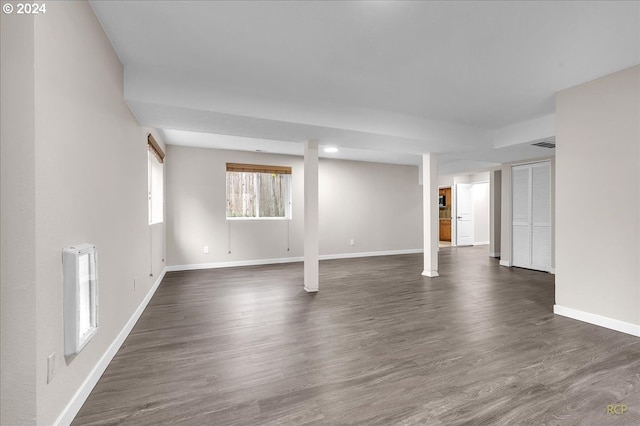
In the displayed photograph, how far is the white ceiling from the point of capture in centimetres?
204

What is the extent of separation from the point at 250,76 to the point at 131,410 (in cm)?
281

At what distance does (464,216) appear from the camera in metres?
10.1

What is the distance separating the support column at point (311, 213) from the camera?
4285mm

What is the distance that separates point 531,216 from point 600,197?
340cm

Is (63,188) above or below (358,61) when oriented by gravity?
below

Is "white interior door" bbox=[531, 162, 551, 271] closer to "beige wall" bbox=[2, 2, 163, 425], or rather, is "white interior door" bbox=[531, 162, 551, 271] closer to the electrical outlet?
"beige wall" bbox=[2, 2, 163, 425]

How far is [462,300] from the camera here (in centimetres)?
389

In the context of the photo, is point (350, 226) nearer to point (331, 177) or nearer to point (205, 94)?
point (331, 177)

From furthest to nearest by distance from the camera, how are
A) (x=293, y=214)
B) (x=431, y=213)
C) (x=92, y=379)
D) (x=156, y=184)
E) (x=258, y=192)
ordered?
(x=293, y=214) < (x=258, y=192) < (x=431, y=213) < (x=156, y=184) < (x=92, y=379)

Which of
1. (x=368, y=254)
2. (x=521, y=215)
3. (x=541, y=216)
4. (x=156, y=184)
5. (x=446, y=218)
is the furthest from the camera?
(x=446, y=218)

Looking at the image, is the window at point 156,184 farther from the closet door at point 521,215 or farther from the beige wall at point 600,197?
the closet door at point 521,215

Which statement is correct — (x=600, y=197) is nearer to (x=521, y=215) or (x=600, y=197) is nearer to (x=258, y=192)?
(x=521, y=215)

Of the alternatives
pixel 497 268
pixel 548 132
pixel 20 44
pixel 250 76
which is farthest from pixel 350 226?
pixel 20 44

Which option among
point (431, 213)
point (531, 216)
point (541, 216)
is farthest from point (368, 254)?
point (541, 216)
